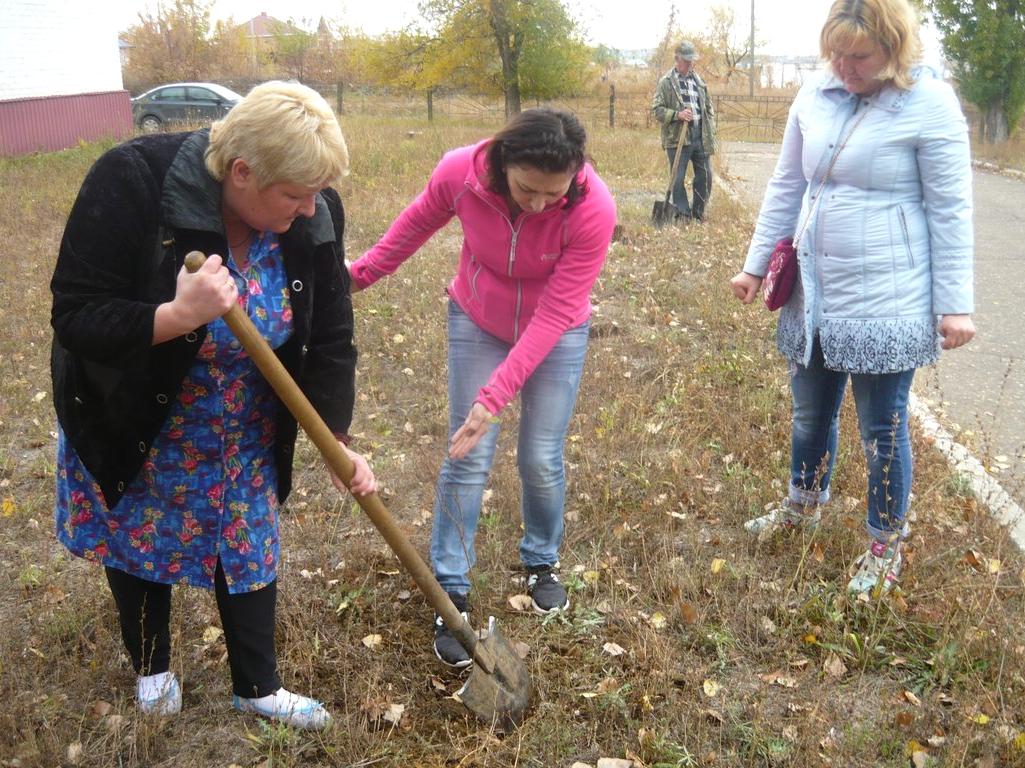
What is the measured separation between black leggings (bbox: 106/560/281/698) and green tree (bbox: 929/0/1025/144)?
24.1 m

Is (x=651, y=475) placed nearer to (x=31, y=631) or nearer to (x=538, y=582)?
(x=538, y=582)

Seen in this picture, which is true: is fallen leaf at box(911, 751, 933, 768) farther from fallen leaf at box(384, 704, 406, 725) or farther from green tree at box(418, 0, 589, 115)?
green tree at box(418, 0, 589, 115)

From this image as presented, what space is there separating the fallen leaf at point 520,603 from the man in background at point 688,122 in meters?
7.12

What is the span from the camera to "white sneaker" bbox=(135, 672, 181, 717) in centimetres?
260

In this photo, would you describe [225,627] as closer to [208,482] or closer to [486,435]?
[208,482]

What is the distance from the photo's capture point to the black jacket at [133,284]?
6.54 feet

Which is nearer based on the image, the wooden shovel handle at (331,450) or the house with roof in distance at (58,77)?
the wooden shovel handle at (331,450)

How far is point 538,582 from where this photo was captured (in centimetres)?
325

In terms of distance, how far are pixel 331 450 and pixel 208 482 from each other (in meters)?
0.34

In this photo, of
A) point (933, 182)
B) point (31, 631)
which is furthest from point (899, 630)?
point (31, 631)

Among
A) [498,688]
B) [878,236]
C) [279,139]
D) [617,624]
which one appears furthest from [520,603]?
[279,139]

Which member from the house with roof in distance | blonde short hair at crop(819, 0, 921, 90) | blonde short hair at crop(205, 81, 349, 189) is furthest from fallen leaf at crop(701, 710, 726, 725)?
the house with roof in distance

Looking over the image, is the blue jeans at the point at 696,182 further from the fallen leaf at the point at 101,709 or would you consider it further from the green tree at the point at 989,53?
the green tree at the point at 989,53

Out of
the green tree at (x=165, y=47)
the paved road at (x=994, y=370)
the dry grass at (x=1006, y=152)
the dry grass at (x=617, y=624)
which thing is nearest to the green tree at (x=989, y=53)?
the dry grass at (x=1006, y=152)
